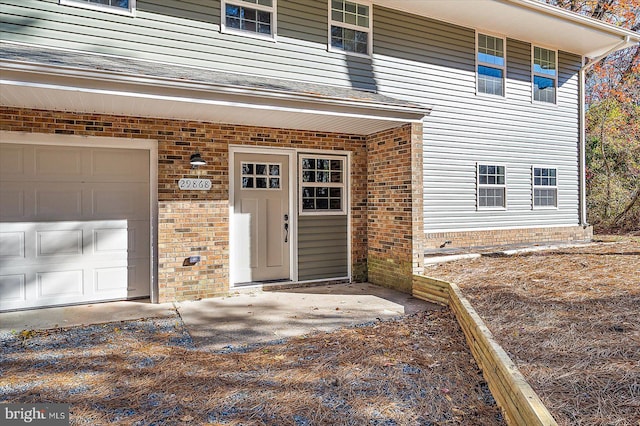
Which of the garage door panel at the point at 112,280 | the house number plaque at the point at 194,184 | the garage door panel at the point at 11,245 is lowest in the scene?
the garage door panel at the point at 112,280

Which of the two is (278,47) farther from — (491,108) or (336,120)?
(491,108)

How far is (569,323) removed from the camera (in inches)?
167

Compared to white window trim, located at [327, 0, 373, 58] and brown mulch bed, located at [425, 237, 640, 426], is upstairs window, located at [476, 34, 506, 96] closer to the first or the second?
white window trim, located at [327, 0, 373, 58]

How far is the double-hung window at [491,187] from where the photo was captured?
31.9 ft

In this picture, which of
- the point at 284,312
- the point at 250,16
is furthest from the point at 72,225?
the point at 250,16

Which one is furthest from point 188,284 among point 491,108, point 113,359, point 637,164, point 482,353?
point 637,164

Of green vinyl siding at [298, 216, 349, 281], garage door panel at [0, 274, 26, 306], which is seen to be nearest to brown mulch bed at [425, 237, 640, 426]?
green vinyl siding at [298, 216, 349, 281]

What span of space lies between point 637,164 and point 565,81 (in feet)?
20.2

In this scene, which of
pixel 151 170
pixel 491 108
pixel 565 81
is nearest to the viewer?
pixel 151 170

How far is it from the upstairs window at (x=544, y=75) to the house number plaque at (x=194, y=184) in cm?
865

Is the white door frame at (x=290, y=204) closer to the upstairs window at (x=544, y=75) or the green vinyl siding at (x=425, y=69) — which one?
the green vinyl siding at (x=425, y=69)

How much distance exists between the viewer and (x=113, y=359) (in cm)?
380

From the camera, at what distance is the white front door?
6422 mm

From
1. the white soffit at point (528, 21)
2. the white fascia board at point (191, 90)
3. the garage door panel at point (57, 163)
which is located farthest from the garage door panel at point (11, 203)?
the white soffit at point (528, 21)
